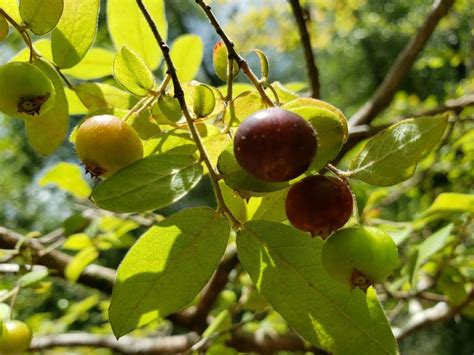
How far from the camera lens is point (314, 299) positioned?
0.52 m

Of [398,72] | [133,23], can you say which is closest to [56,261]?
[133,23]

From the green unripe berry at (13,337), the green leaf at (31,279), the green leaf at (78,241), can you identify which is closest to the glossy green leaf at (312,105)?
the green unripe berry at (13,337)

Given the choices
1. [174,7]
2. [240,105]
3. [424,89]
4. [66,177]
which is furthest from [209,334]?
[174,7]

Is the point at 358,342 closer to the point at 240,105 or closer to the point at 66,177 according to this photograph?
the point at 240,105

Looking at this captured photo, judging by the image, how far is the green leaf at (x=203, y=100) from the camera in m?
0.57

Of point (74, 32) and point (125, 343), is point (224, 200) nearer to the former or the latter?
point (74, 32)

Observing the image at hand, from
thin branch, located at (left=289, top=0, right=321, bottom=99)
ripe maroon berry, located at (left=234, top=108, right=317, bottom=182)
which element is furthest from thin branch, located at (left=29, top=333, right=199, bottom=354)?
ripe maroon berry, located at (left=234, top=108, right=317, bottom=182)

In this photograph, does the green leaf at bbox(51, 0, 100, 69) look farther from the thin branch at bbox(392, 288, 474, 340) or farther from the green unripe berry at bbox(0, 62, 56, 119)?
the thin branch at bbox(392, 288, 474, 340)

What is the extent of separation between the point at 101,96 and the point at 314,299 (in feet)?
1.19

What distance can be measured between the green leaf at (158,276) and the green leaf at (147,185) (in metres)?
0.03

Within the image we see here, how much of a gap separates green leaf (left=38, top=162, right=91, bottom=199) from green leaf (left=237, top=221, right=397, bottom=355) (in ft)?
2.63

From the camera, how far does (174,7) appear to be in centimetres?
A: 1188

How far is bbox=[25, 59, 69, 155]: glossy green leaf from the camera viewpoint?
2.07 feet

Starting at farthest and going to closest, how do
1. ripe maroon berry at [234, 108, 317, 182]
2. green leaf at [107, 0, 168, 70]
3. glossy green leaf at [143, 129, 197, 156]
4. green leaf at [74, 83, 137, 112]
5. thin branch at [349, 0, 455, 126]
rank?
1. thin branch at [349, 0, 455, 126]
2. green leaf at [107, 0, 168, 70]
3. green leaf at [74, 83, 137, 112]
4. glossy green leaf at [143, 129, 197, 156]
5. ripe maroon berry at [234, 108, 317, 182]
